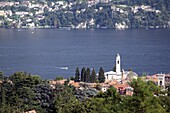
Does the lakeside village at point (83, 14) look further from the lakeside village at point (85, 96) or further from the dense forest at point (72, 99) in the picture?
the dense forest at point (72, 99)

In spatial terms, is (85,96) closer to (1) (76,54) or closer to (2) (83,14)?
(1) (76,54)

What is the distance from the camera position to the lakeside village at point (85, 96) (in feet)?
29.9

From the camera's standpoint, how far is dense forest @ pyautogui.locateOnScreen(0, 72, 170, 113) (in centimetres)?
905

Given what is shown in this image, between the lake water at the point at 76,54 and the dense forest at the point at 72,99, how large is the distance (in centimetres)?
1381

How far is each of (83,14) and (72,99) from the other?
81202mm

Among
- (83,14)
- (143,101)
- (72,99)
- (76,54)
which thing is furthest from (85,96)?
(83,14)

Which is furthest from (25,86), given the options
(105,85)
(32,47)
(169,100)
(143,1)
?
(143,1)

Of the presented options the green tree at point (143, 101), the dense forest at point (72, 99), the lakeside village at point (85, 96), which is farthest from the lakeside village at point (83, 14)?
the green tree at point (143, 101)

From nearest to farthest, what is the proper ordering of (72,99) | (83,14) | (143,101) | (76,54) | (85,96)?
(143,101) → (72,99) → (85,96) → (76,54) → (83,14)

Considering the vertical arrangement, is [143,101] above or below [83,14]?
above

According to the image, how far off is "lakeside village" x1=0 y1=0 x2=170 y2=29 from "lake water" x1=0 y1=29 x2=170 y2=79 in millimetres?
26914

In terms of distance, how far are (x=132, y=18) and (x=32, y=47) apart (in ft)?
142

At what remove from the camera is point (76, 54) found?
46219 millimetres

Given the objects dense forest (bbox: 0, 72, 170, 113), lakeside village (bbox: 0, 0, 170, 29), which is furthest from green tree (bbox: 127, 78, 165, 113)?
lakeside village (bbox: 0, 0, 170, 29)
